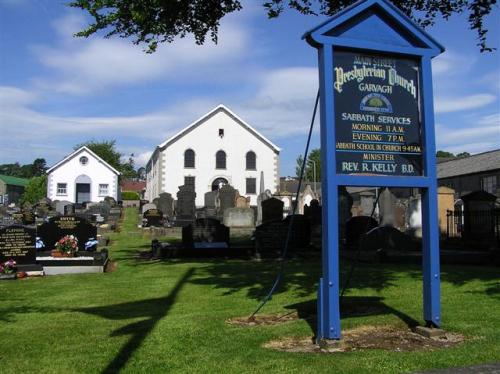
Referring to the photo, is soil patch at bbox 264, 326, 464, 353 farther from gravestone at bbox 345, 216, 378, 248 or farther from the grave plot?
gravestone at bbox 345, 216, 378, 248

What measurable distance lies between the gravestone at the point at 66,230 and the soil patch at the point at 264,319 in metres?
9.99

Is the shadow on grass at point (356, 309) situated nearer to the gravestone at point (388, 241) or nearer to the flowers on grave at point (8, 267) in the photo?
the flowers on grave at point (8, 267)

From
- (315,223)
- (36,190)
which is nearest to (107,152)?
(36,190)

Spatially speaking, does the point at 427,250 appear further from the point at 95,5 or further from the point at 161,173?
the point at 161,173

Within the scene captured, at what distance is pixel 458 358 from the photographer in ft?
16.0

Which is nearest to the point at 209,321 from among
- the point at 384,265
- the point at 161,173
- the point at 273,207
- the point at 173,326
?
the point at 173,326

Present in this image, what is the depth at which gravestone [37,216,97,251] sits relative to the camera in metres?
16.0

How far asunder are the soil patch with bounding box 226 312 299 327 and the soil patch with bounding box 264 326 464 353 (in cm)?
98

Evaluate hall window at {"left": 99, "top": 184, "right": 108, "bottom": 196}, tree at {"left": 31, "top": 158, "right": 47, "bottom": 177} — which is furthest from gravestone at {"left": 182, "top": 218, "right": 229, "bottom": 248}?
tree at {"left": 31, "top": 158, "right": 47, "bottom": 177}

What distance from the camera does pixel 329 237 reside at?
554 centimetres

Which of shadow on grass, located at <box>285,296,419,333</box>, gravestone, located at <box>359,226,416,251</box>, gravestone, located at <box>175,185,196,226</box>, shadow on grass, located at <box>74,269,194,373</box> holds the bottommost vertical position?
shadow on grass, located at <box>74,269,194,373</box>

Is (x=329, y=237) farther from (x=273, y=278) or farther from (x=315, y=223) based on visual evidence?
(x=315, y=223)

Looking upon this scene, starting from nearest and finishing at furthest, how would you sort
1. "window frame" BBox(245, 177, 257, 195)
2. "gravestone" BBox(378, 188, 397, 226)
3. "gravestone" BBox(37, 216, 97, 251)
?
1. "gravestone" BBox(37, 216, 97, 251)
2. "gravestone" BBox(378, 188, 397, 226)
3. "window frame" BBox(245, 177, 257, 195)

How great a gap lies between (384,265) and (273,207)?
12997 millimetres
